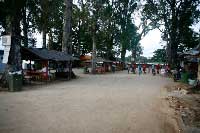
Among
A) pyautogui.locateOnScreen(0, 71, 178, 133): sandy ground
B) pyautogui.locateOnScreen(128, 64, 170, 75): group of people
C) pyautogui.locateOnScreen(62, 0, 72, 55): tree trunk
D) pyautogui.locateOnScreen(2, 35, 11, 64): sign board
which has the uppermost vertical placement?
pyautogui.locateOnScreen(62, 0, 72, 55): tree trunk

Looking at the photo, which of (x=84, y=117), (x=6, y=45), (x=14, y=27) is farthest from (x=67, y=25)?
(x=84, y=117)

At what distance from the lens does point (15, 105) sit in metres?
12.4

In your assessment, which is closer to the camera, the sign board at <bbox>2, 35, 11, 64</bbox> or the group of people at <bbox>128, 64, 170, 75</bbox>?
the sign board at <bbox>2, 35, 11, 64</bbox>

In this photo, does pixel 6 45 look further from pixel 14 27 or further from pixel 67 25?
pixel 67 25

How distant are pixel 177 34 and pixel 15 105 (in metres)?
35.4

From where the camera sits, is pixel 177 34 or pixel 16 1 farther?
pixel 177 34

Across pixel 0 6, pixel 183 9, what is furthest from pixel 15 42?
pixel 183 9

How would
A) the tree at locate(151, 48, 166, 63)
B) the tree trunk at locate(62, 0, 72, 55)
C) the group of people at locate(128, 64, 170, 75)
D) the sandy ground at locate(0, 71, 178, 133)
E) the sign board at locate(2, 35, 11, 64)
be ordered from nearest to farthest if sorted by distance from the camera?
the sandy ground at locate(0, 71, 178, 133)
the sign board at locate(2, 35, 11, 64)
the tree trunk at locate(62, 0, 72, 55)
the group of people at locate(128, 64, 170, 75)
the tree at locate(151, 48, 166, 63)

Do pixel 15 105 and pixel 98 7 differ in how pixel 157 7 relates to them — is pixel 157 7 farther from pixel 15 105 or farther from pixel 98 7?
pixel 15 105

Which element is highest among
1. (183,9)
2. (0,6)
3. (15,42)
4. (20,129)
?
(183,9)

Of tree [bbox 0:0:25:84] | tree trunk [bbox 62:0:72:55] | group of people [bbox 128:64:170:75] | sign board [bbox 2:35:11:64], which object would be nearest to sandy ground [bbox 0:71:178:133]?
sign board [bbox 2:35:11:64]

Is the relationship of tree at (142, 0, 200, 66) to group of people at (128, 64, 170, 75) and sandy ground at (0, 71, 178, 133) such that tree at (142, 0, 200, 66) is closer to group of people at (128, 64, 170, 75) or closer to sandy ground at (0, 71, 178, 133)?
group of people at (128, 64, 170, 75)

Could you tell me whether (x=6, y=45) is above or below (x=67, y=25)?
below

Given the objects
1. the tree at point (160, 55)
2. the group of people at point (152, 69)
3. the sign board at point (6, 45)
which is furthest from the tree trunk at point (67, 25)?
the tree at point (160, 55)
